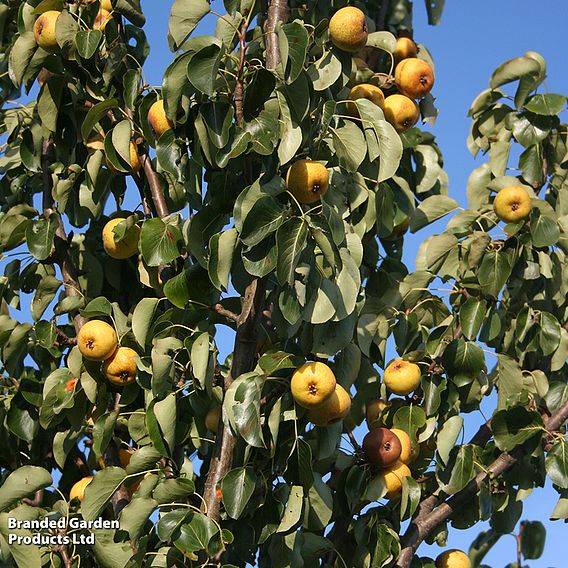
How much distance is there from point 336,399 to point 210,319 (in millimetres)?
483

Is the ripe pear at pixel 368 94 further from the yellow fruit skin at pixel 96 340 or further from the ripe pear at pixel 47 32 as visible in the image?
the yellow fruit skin at pixel 96 340

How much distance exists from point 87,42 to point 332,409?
4.75 ft

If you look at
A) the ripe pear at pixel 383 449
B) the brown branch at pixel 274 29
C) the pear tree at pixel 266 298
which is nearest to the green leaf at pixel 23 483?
the pear tree at pixel 266 298

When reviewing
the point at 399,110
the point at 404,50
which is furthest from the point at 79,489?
the point at 404,50

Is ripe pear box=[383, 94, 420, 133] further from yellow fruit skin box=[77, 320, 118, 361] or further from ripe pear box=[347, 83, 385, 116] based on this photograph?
yellow fruit skin box=[77, 320, 118, 361]

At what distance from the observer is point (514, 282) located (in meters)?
3.80

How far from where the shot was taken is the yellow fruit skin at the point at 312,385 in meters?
2.78

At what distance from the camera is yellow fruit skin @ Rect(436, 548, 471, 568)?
355cm

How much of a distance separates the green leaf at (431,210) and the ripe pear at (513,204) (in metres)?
0.20

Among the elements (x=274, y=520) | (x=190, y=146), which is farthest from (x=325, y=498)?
(x=190, y=146)

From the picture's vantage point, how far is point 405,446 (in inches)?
133

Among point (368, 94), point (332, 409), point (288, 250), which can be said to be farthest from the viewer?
point (368, 94)

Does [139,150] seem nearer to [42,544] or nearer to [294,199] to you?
[294,199]

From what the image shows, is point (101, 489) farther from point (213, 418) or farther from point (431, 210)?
point (431, 210)
